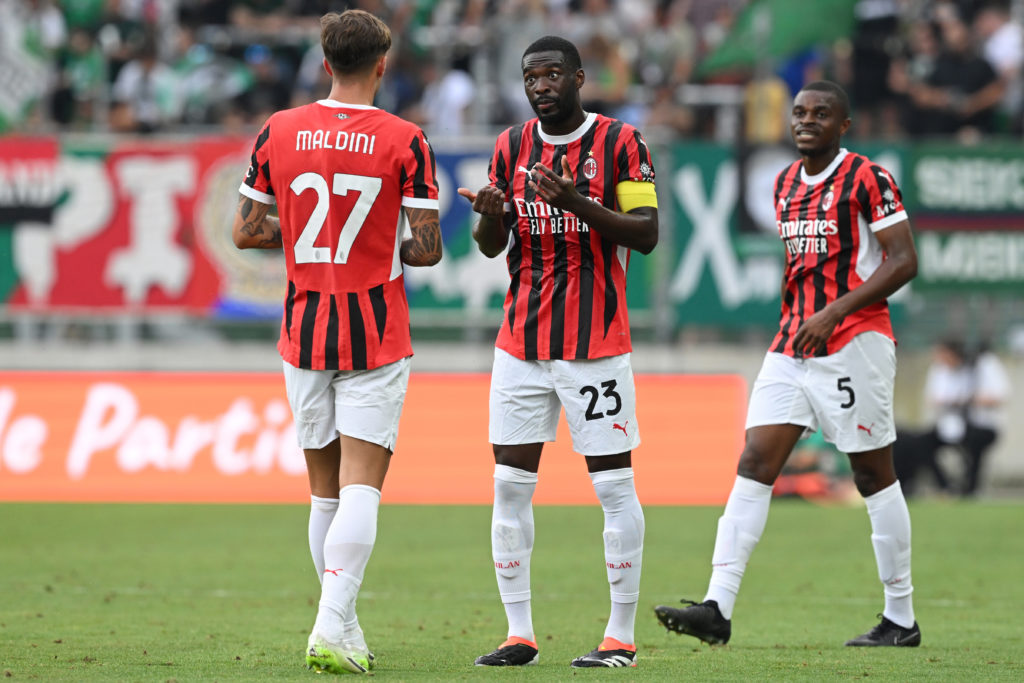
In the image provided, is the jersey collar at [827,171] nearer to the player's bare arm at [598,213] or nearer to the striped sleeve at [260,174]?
the player's bare arm at [598,213]

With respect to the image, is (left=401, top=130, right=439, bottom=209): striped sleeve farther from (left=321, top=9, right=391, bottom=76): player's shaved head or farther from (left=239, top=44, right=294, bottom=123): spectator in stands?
(left=239, top=44, right=294, bottom=123): spectator in stands

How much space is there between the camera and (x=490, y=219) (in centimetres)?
595

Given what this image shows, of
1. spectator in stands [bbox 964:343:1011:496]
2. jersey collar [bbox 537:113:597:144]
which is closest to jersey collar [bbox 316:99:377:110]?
jersey collar [bbox 537:113:597:144]

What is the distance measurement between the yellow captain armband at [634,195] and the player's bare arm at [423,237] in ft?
2.59

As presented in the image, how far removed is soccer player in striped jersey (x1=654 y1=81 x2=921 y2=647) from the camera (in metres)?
6.78

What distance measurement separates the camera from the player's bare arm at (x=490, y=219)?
5.78 meters

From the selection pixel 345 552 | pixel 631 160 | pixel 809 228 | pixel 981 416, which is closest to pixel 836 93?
pixel 809 228

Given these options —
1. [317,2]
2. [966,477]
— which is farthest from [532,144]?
[317,2]

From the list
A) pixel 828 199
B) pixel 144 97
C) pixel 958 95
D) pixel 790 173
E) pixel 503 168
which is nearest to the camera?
pixel 503 168

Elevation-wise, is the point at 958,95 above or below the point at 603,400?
above

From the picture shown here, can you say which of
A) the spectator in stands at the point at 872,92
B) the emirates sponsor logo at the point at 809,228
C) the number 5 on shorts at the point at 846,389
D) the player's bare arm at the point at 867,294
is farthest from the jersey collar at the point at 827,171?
the spectator in stands at the point at 872,92

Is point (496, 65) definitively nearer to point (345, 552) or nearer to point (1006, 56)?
point (1006, 56)

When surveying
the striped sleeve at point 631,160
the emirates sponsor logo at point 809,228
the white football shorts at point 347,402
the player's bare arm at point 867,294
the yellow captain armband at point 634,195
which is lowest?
the white football shorts at point 347,402

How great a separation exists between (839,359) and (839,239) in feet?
1.87
